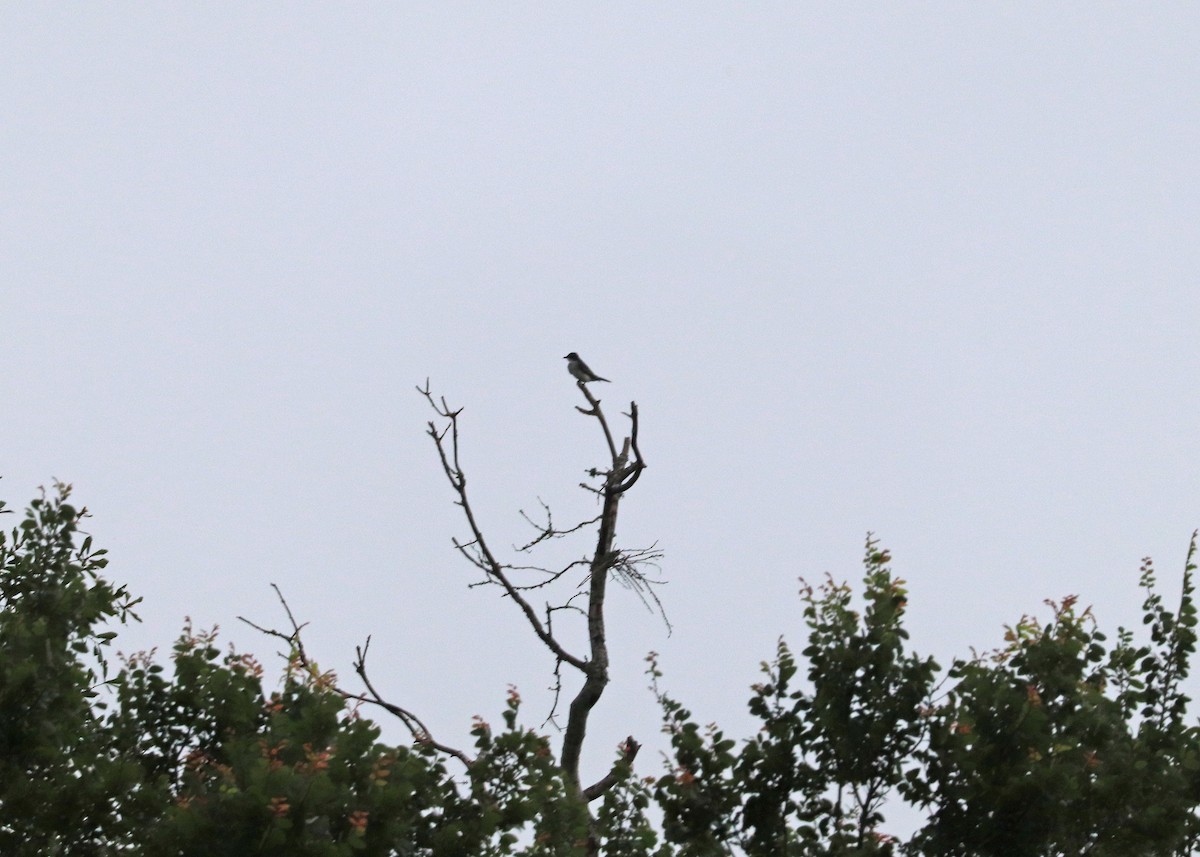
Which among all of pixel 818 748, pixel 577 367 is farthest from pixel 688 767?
pixel 577 367

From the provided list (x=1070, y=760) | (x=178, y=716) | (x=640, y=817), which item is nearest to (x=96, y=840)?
(x=178, y=716)

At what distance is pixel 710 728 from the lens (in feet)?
29.6

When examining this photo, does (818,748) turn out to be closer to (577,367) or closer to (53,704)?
(53,704)

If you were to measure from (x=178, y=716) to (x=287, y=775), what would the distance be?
2688 millimetres

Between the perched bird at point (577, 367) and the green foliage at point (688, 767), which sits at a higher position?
the perched bird at point (577, 367)

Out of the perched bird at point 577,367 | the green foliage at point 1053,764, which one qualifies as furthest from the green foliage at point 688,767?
the perched bird at point 577,367

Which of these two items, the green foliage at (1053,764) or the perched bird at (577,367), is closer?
the green foliage at (1053,764)

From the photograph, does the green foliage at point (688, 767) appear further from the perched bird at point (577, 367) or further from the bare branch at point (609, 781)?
the perched bird at point (577, 367)

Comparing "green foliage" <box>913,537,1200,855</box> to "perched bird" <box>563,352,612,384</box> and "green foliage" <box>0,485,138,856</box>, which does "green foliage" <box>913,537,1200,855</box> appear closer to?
"green foliage" <box>0,485,138,856</box>

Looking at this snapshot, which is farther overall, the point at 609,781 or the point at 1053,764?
the point at 609,781

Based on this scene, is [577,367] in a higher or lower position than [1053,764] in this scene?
higher

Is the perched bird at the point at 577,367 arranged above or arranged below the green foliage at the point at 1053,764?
above

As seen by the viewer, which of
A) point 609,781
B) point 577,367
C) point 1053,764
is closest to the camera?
point 1053,764

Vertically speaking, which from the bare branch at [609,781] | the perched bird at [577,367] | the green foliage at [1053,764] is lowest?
the green foliage at [1053,764]
